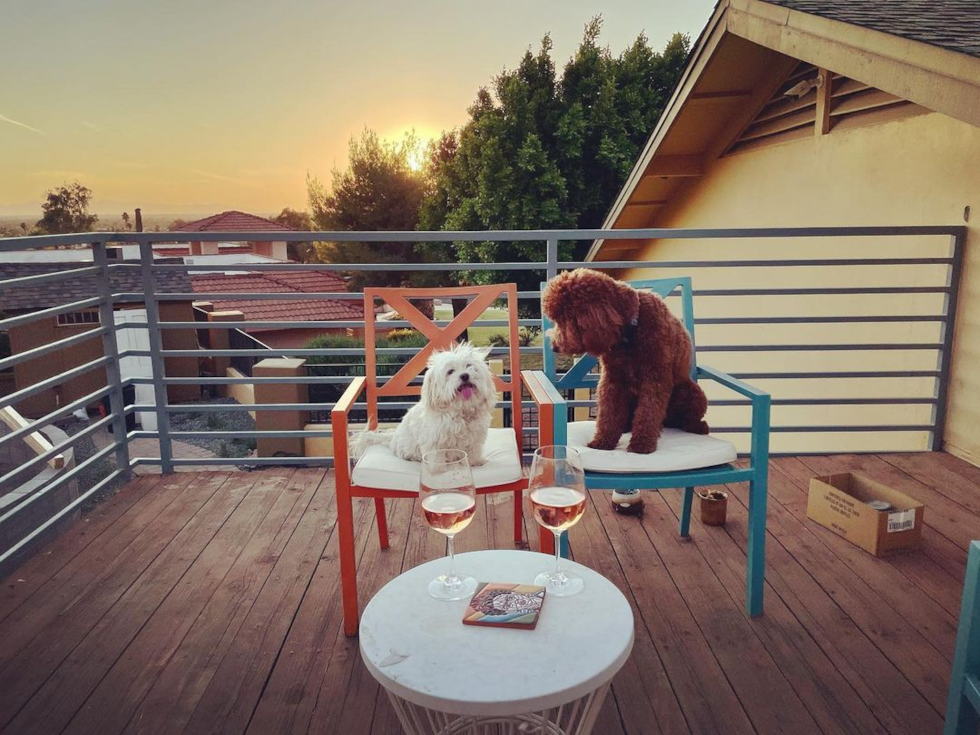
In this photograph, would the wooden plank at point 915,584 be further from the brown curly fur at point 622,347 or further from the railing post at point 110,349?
the railing post at point 110,349

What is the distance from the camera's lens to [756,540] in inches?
86.4

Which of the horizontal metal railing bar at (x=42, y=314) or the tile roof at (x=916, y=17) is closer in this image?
the horizontal metal railing bar at (x=42, y=314)

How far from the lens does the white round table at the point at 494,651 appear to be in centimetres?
109

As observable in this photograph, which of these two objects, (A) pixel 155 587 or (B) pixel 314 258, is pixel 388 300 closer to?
(A) pixel 155 587

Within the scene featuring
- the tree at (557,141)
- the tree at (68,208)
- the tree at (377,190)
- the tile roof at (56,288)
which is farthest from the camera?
the tree at (68,208)

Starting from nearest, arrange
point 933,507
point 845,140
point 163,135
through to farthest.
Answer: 1. point 933,507
2. point 845,140
3. point 163,135

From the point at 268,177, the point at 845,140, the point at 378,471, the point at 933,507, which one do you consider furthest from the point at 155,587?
the point at 268,177

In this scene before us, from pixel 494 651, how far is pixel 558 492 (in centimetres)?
32

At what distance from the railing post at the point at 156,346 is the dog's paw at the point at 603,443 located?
2.14 metres

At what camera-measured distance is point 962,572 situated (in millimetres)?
2473

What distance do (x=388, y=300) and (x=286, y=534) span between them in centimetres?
112

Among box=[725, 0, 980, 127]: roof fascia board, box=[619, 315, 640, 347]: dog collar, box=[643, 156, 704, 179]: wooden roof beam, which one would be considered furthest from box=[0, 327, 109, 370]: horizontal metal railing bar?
box=[643, 156, 704, 179]: wooden roof beam

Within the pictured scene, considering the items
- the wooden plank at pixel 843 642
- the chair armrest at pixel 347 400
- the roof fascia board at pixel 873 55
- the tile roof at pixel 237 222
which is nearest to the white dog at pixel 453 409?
the chair armrest at pixel 347 400

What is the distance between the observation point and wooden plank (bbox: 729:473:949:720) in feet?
6.29
